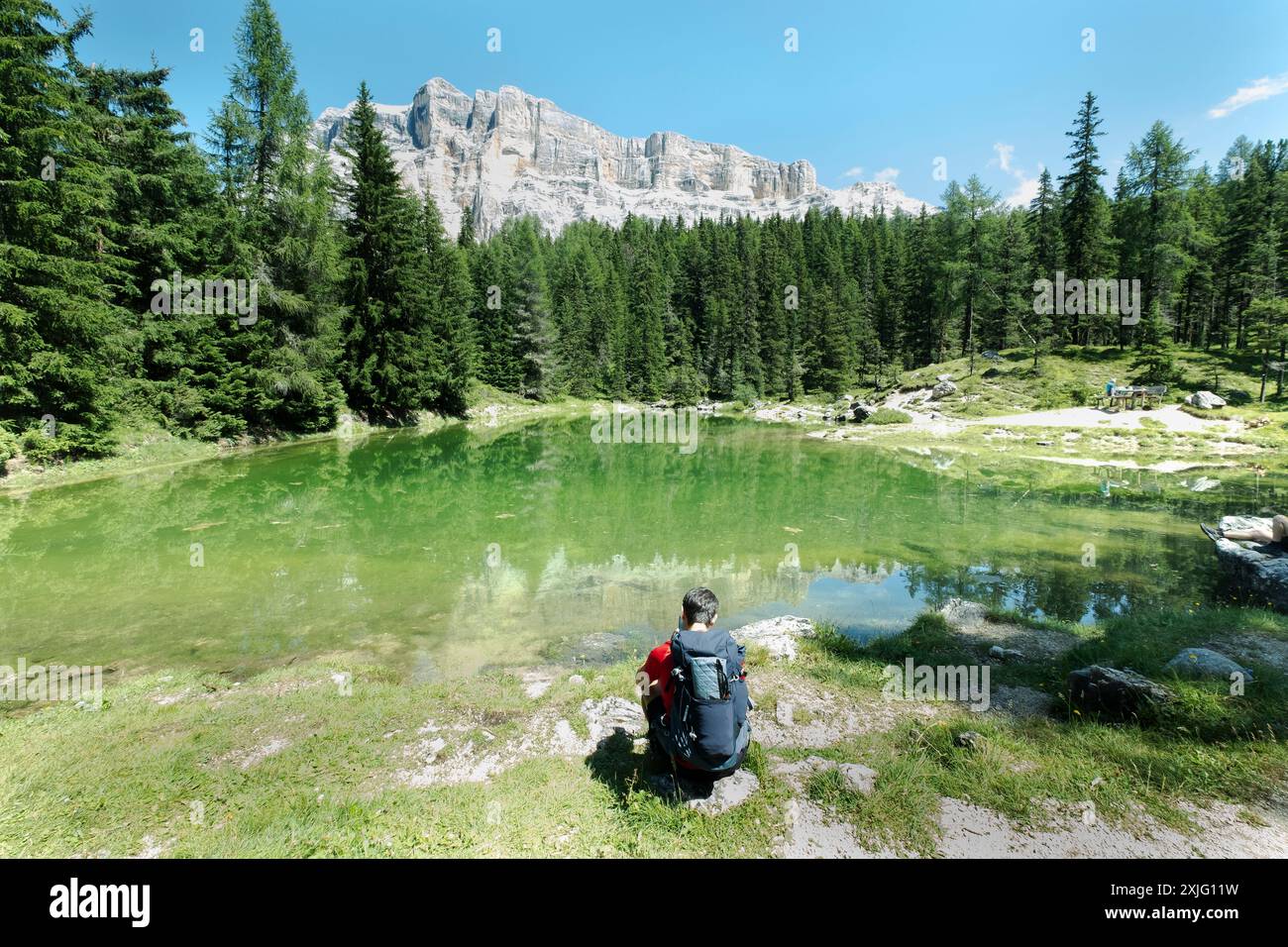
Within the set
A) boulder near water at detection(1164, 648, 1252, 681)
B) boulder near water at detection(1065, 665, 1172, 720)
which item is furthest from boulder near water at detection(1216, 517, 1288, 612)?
boulder near water at detection(1065, 665, 1172, 720)

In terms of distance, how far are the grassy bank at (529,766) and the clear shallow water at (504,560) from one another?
70.7 inches

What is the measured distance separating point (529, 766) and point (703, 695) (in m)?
2.18

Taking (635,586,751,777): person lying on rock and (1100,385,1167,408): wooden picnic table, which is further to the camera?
(1100,385,1167,408): wooden picnic table

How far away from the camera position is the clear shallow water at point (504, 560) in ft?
30.0

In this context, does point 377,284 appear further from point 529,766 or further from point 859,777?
point 859,777

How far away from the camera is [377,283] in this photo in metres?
38.3

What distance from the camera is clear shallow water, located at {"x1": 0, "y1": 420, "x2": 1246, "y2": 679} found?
9.15m

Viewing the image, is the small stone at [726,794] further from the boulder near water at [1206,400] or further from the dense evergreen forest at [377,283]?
the boulder near water at [1206,400]

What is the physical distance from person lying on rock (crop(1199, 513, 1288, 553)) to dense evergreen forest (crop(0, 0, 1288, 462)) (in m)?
32.7

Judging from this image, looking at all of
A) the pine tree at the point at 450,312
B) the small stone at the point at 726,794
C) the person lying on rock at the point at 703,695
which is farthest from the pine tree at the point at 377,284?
the small stone at the point at 726,794

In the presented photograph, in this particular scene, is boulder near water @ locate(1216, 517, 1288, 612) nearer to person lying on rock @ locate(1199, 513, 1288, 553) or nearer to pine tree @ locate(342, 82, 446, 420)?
person lying on rock @ locate(1199, 513, 1288, 553)

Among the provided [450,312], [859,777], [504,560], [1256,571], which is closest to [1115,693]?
[859,777]

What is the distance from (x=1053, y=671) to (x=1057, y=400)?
39975 mm
